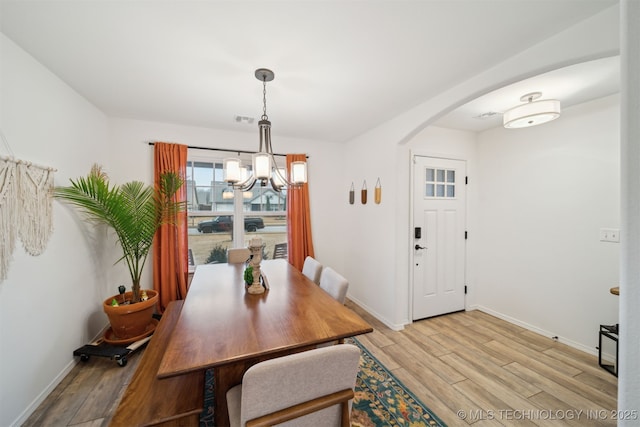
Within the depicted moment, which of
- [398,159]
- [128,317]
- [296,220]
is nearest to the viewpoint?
[128,317]

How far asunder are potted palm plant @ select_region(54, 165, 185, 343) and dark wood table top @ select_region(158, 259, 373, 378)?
36.4 inches

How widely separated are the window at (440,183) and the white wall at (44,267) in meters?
A: 3.78

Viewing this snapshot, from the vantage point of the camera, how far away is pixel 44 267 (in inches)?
75.3

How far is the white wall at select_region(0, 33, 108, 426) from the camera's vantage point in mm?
1624

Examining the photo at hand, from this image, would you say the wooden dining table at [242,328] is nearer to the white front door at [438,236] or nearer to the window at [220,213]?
the window at [220,213]

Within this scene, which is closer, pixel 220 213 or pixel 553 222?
pixel 553 222

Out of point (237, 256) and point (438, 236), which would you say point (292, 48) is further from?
point (438, 236)

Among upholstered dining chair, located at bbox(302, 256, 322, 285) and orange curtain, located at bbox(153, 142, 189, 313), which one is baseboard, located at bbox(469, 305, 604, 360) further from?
orange curtain, located at bbox(153, 142, 189, 313)

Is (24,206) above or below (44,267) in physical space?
above

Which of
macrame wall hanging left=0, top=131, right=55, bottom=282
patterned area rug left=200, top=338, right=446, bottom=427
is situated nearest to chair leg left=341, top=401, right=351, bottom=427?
patterned area rug left=200, top=338, right=446, bottom=427

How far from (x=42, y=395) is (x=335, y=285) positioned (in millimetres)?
2317

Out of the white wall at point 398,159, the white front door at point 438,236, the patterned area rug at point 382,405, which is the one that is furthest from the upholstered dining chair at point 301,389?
the white front door at point 438,236

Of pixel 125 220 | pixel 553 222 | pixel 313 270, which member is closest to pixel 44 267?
pixel 125 220

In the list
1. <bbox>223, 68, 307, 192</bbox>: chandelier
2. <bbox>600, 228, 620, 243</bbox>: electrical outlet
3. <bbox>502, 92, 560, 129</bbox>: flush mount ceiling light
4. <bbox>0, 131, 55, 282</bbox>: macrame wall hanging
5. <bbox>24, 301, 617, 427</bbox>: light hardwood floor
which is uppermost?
<bbox>502, 92, 560, 129</bbox>: flush mount ceiling light
